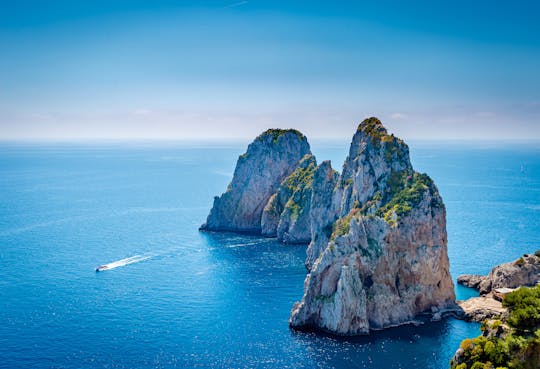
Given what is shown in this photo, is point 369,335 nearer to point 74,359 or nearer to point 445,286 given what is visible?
point 445,286

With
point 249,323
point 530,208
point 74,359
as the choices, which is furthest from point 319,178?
point 530,208

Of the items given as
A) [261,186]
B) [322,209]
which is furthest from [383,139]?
[261,186]

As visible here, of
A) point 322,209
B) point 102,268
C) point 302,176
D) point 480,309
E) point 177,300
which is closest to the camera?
point 480,309

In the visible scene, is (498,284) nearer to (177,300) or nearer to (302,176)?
(177,300)

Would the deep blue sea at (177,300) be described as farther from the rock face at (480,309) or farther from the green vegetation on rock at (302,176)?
the green vegetation on rock at (302,176)

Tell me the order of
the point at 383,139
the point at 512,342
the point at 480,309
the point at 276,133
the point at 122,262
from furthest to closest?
1. the point at 276,133
2. the point at 122,262
3. the point at 383,139
4. the point at 480,309
5. the point at 512,342

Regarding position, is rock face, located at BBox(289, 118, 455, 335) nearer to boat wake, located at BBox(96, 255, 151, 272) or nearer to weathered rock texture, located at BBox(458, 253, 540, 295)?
weathered rock texture, located at BBox(458, 253, 540, 295)
